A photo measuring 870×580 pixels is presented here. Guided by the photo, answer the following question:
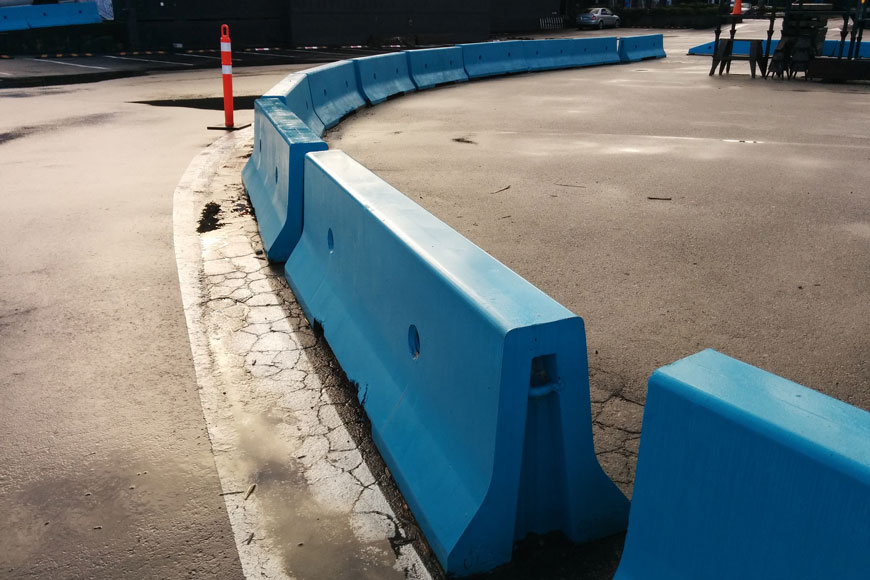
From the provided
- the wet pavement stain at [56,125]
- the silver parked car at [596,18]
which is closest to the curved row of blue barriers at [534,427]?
the wet pavement stain at [56,125]

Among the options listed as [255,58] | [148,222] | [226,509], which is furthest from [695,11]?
[226,509]

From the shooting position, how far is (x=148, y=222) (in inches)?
268

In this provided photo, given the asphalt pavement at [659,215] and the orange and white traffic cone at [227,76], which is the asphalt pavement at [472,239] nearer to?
the asphalt pavement at [659,215]

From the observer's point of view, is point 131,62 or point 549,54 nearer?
point 549,54

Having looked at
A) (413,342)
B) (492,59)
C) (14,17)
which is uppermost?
(14,17)

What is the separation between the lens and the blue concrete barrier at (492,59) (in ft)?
63.0

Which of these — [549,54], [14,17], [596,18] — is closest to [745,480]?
[549,54]

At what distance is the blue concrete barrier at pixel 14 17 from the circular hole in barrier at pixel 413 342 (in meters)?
26.0

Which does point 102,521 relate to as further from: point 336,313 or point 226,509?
point 336,313

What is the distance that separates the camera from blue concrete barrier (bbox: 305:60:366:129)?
11398mm

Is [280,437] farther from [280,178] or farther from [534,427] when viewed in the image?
[280,178]

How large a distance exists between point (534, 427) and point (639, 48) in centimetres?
2585

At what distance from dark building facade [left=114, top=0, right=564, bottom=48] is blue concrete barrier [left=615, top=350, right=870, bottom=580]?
27154 mm

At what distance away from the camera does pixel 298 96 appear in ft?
31.3
